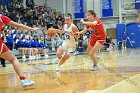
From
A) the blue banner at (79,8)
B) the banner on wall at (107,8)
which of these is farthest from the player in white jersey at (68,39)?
the blue banner at (79,8)

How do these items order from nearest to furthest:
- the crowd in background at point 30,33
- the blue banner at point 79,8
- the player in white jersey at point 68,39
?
the player in white jersey at point 68,39 < the crowd in background at point 30,33 < the blue banner at point 79,8

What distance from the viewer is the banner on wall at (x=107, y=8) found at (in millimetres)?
34531

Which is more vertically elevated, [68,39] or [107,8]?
[107,8]

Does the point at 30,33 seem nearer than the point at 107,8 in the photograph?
Yes

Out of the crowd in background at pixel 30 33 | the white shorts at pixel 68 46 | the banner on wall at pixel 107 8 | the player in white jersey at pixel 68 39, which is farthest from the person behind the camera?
the banner on wall at pixel 107 8

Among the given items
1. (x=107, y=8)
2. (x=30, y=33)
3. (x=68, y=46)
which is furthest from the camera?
(x=107, y=8)

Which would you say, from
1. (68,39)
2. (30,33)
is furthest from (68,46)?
(30,33)

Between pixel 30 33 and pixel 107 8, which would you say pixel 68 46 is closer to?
pixel 30 33

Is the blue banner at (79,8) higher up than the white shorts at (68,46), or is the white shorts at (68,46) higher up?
the blue banner at (79,8)

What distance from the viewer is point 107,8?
35.2 metres

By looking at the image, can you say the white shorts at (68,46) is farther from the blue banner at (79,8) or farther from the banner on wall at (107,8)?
the blue banner at (79,8)

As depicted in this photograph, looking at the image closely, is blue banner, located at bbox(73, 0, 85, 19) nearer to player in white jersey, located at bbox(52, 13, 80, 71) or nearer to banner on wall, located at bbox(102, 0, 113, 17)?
banner on wall, located at bbox(102, 0, 113, 17)

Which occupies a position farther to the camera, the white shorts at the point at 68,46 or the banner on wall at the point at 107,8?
the banner on wall at the point at 107,8

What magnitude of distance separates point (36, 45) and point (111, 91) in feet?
54.7
